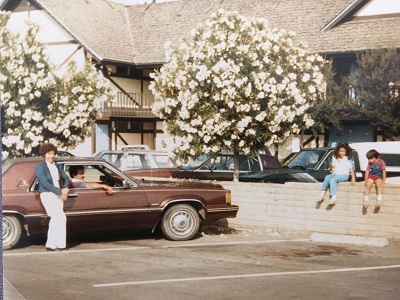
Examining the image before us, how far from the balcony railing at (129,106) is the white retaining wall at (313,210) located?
20.6 metres

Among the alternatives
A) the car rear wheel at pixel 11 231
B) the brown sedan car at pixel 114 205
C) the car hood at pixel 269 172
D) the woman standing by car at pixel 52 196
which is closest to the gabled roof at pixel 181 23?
the car hood at pixel 269 172

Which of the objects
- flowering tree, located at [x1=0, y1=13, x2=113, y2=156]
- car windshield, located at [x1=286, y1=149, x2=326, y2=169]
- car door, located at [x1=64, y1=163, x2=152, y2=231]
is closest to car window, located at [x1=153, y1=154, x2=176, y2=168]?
flowering tree, located at [x1=0, y1=13, x2=113, y2=156]

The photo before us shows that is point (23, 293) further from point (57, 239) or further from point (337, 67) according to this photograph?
point (337, 67)

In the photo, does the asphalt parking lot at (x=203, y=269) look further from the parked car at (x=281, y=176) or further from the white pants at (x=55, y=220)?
the parked car at (x=281, y=176)

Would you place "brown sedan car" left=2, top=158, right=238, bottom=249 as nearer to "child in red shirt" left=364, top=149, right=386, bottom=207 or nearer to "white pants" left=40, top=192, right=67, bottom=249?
"white pants" left=40, top=192, right=67, bottom=249

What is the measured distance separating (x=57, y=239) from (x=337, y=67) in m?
22.5

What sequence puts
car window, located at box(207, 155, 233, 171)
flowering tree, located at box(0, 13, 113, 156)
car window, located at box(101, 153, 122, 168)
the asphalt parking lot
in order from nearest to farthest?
the asphalt parking lot < flowering tree, located at box(0, 13, 113, 156) < car window, located at box(207, 155, 233, 171) < car window, located at box(101, 153, 122, 168)

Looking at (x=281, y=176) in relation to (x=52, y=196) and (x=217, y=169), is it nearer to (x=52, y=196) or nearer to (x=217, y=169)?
(x=217, y=169)

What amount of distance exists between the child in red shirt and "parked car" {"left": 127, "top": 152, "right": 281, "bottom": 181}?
634 cm

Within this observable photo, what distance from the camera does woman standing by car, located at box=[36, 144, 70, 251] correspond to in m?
11.6

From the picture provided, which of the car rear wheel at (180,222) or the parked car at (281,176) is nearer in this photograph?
the car rear wheel at (180,222)

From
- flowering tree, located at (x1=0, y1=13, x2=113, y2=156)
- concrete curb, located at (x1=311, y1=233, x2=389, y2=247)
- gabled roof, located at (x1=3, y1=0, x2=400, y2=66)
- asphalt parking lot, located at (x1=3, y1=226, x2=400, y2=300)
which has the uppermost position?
gabled roof, located at (x1=3, y1=0, x2=400, y2=66)

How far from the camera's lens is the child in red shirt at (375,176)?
517 inches

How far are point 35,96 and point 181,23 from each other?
19958 mm
